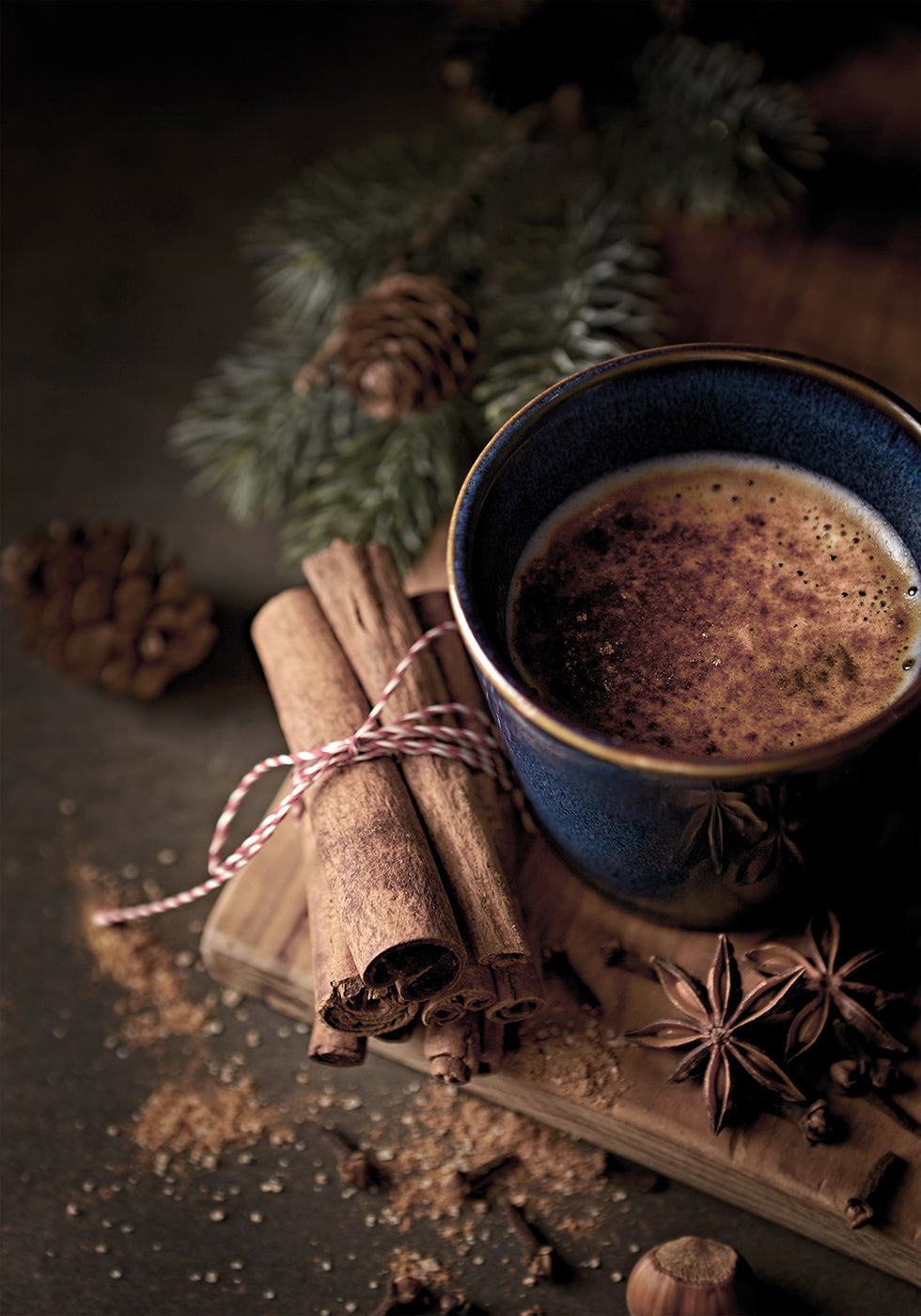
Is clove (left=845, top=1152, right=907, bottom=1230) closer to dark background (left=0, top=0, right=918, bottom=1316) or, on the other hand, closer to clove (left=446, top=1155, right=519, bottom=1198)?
dark background (left=0, top=0, right=918, bottom=1316)

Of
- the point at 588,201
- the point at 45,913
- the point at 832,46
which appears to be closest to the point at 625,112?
the point at 588,201

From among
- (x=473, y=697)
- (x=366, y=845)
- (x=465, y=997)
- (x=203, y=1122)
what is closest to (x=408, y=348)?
(x=473, y=697)

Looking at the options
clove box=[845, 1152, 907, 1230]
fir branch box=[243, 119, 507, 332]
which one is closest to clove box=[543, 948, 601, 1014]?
clove box=[845, 1152, 907, 1230]

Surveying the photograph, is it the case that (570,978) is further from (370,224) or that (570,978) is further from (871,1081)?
(370,224)

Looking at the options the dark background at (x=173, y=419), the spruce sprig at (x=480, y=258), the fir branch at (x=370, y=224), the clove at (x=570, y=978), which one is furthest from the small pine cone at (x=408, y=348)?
the clove at (x=570, y=978)

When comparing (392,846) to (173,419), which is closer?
(392,846)

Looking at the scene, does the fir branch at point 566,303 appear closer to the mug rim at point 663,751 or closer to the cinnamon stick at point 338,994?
the mug rim at point 663,751

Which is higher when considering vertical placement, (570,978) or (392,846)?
(392,846)
